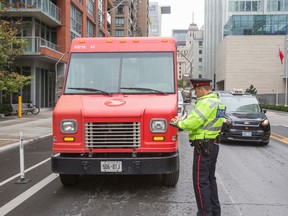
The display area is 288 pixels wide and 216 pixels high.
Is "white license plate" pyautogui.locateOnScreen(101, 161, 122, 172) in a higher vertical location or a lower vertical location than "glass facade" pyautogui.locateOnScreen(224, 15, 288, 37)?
lower

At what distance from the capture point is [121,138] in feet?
19.6

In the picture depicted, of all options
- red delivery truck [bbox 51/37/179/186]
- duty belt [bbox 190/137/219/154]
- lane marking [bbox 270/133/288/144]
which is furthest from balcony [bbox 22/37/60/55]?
duty belt [bbox 190/137/219/154]

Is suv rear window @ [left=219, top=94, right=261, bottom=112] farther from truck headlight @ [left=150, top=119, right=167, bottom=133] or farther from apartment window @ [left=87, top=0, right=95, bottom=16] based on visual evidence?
apartment window @ [left=87, top=0, right=95, bottom=16]

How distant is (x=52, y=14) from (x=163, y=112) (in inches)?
1111

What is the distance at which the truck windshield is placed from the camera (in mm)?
6988

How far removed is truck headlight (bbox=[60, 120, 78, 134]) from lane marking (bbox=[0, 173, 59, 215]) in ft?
4.31

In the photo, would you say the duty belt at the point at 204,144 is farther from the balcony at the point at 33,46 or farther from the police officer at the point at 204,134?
the balcony at the point at 33,46

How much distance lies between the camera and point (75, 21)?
39.2m

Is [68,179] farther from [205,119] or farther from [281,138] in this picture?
[281,138]

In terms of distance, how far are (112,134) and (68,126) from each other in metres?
0.74

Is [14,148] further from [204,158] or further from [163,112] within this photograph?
[204,158]

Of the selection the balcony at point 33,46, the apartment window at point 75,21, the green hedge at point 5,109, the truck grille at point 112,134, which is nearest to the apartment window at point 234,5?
the apartment window at point 75,21

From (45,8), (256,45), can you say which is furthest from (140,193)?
(256,45)

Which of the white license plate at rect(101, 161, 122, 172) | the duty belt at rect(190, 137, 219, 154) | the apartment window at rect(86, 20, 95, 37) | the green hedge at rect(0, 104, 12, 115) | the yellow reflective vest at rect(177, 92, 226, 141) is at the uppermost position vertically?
the apartment window at rect(86, 20, 95, 37)
